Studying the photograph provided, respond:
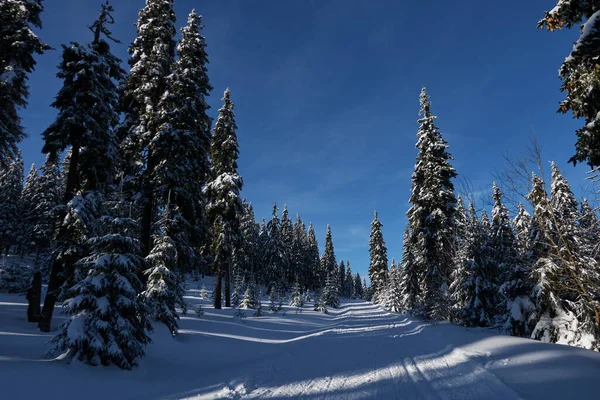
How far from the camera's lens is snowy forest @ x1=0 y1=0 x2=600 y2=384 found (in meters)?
7.81

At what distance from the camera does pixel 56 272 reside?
520 inches

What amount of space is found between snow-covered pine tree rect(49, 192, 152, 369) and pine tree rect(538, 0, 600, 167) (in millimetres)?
11775

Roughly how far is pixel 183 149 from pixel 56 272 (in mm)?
7875

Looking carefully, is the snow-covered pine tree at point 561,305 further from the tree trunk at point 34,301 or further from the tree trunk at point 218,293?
the tree trunk at point 34,301

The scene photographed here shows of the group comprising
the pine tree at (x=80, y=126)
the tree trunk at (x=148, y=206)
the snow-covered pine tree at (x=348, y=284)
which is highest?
the pine tree at (x=80, y=126)

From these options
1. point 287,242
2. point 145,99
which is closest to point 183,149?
point 145,99

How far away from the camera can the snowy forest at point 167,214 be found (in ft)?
25.6

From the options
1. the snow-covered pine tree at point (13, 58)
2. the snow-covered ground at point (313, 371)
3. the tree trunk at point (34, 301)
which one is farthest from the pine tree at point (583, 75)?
the tree trunk at point (34, 301)

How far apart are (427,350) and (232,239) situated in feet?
54.0

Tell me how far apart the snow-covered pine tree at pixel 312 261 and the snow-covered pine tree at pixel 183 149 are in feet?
204

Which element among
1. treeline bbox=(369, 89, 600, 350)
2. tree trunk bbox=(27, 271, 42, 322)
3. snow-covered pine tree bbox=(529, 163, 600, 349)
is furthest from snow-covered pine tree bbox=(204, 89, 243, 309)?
snow-covered pine tree bbox=(529, 163, 600, 349)

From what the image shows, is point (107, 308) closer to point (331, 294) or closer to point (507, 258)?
point (507, 258)

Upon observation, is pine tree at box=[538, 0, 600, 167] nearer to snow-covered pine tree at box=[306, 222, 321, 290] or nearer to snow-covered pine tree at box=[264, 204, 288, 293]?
snow-covered pine tree at box=[264, 204, 288, 293]

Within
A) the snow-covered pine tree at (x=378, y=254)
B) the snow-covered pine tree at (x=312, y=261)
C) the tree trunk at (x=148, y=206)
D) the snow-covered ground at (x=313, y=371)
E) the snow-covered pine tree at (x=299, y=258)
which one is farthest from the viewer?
the snow-covered pine tree at (x=312, y=261)
